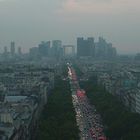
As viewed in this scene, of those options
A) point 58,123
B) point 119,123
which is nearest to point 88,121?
point 58,123

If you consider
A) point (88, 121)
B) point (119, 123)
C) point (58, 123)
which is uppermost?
point (119, 123)

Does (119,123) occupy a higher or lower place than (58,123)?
higher

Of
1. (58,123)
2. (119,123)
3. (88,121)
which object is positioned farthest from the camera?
(88,121)

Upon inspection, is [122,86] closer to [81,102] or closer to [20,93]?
[81,102]

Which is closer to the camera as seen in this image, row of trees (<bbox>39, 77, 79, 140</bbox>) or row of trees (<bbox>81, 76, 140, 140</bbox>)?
row of trees (<bbox>39, 77, 79, 140</bbox>)

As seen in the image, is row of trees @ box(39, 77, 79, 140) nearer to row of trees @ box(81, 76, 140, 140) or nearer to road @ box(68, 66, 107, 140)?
road @ box(68, 66, 107, 140)

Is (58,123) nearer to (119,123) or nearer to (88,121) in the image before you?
(119,123)

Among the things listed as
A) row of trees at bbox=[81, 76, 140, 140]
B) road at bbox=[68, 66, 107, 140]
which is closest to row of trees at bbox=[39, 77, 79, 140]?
road at bbox=[68, 66, 107, 140]

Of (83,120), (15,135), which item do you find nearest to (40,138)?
(15,135)

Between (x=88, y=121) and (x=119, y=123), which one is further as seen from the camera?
(x=88, y=121)

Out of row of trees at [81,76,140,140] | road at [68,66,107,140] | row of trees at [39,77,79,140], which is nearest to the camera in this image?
row of trees at [39,77,79,140]

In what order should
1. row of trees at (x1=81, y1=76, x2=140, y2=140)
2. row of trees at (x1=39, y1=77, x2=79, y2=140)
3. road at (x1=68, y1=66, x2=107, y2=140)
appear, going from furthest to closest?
road at (x1=68, y1=66, x2=107, y2=140) → row of trees at (x1=81, y1=76, x2=140, y2=140) → row of trees at (x1=39, y1=77, x2=79, y2=140)
